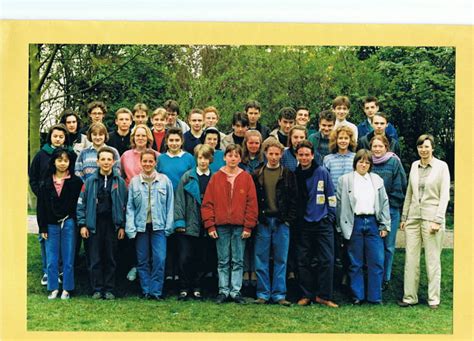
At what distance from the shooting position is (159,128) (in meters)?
9.18

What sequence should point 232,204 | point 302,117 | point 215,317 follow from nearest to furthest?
point 215,317 → point 232,204 → point 302,117

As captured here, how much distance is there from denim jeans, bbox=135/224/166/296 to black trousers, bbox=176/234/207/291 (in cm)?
18

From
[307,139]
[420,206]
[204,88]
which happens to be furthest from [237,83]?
[420,206]

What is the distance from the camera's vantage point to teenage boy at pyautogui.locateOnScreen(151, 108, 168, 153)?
30.0ft

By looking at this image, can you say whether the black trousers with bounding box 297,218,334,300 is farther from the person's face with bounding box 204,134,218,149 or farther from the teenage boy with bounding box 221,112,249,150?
the person's face with bounding box 204,134,218,149

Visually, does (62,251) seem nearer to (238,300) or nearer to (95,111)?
(95,111)

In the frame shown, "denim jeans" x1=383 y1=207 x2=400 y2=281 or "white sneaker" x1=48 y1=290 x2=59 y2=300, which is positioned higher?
"denim jeans" x1=383 y1=207 x2=400 y2=281

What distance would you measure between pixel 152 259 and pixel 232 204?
3.41ft

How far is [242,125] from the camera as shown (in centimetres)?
908

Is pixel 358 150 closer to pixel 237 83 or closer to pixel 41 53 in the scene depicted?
pixel 237 83

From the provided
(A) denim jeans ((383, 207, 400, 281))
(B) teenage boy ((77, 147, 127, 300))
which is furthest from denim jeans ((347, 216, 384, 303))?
(B) teenage boy ((77, 147, 127, 300))

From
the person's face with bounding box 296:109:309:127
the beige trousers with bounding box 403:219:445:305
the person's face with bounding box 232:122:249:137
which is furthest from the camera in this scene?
the person's face with bounding box 296:109:309:127

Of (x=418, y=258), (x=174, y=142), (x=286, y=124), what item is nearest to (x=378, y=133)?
(x=286, y=124)

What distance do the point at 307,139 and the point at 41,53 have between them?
119 inches
